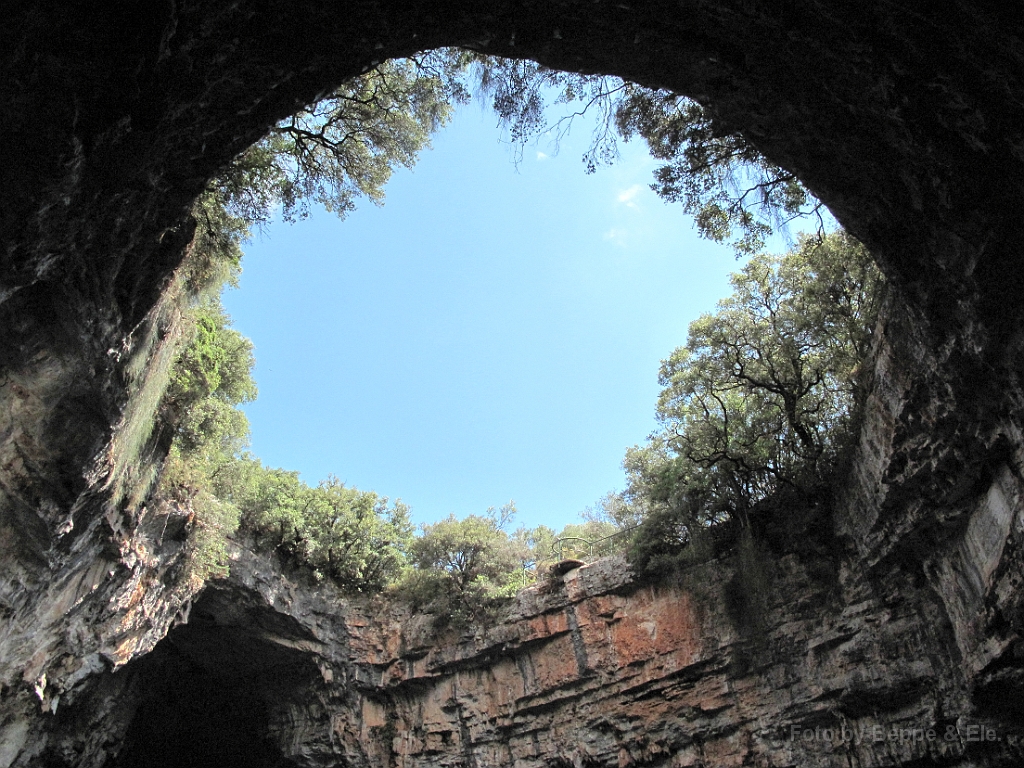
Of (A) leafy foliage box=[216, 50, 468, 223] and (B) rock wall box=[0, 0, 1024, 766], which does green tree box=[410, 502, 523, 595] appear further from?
(A) leafy foliage box=[216, 50, 468, 223]

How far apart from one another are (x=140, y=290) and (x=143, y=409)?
252 cm

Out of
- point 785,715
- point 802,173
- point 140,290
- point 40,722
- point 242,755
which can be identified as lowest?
point 785,715

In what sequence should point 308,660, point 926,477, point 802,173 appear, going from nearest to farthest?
point 802,173 < point 926,477 < point 308,660

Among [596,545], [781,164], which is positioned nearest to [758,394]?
[781,164]

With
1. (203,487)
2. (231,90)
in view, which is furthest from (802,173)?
(203,487)

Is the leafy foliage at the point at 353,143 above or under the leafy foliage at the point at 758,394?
above

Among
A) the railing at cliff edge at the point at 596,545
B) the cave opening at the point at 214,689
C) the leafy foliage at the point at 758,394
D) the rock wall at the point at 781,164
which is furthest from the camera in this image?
the railing at cliff edge at the point at 596,545

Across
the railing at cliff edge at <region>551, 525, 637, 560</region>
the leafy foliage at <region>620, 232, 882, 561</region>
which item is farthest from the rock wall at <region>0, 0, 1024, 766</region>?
the railing at cliff edge at <region>551, 525, 637, 560</region>

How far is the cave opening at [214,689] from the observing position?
14.6m

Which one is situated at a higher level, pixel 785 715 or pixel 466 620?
pixel 466 620

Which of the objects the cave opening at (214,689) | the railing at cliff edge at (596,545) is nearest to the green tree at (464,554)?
the railing at cliff edge at (596,545)

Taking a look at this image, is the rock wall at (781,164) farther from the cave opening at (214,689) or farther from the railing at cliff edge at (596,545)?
the railing at cliff edge at (596,545)

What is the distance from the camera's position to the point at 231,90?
5.77 m

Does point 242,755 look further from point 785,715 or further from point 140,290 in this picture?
point 140,290
